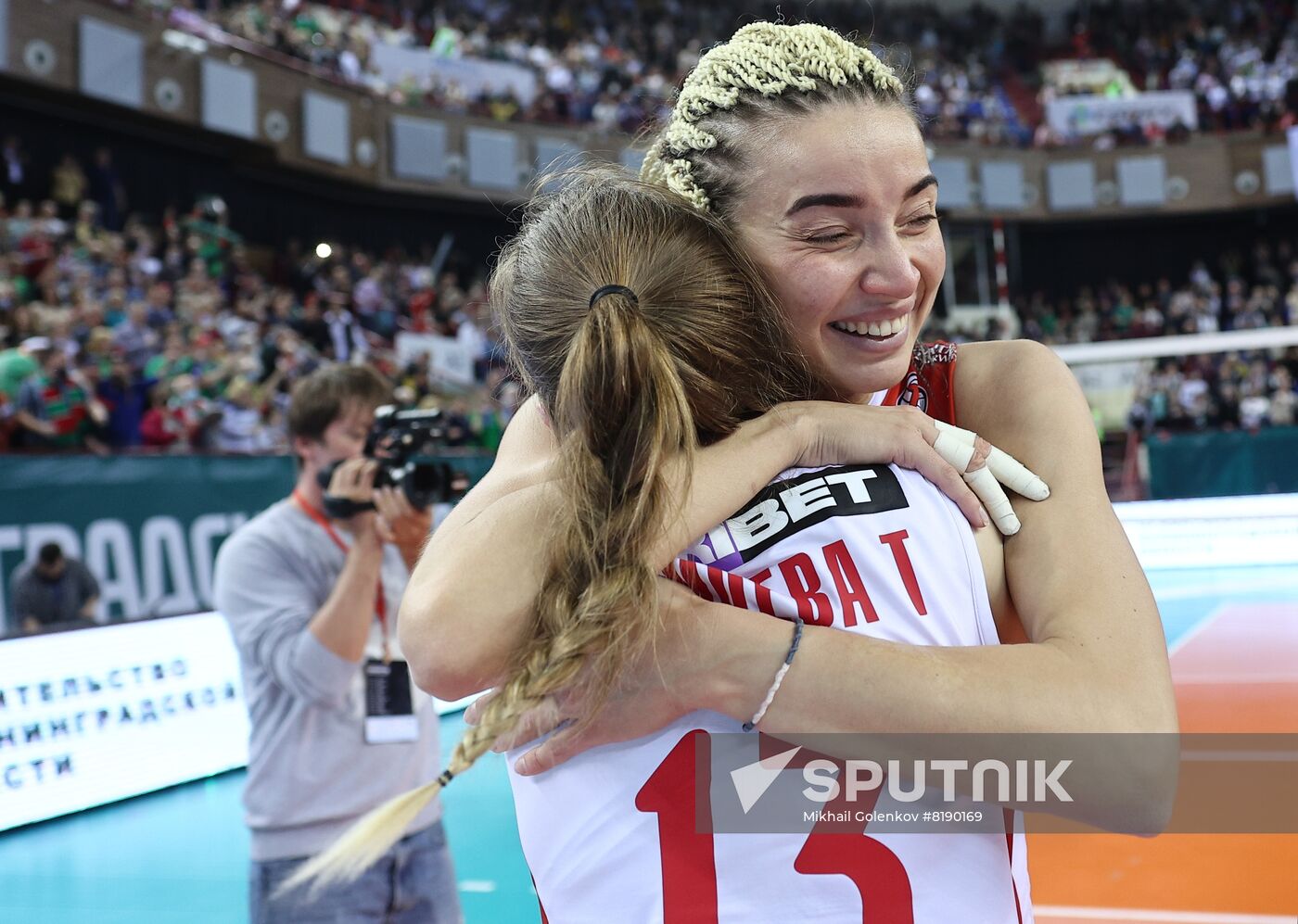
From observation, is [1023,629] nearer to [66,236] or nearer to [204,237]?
[66,236]

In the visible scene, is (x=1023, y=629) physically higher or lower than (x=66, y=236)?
lower

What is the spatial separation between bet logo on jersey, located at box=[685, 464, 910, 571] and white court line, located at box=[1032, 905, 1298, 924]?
2646 mm

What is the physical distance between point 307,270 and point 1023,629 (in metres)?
15.4

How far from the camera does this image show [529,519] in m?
1.12

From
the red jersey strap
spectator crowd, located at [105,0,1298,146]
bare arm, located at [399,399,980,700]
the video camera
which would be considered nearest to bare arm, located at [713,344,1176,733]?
bare arm, located at [399,399,980,700]

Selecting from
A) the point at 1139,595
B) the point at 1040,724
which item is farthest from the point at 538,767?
the point at 1139,595

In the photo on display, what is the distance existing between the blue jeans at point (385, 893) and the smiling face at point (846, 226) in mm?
1945

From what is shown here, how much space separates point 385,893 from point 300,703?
52 centimetres

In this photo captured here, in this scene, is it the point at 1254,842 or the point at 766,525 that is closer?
the point at 766,525

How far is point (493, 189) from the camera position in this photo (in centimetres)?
1939

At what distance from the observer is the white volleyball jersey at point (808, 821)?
1.07 metres

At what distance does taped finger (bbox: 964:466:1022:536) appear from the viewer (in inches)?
47.0

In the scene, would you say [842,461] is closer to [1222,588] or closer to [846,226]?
[846,226]

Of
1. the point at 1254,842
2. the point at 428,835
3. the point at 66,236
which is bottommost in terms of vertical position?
the point at 1254,842
